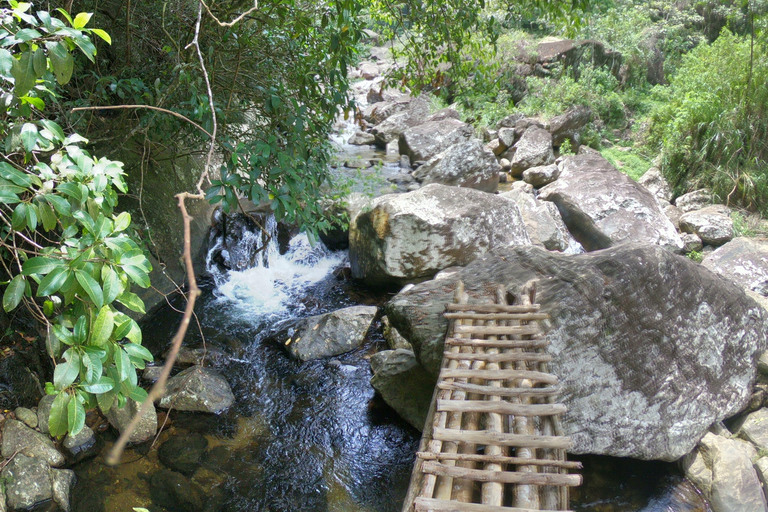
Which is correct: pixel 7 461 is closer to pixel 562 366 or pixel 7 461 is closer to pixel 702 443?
pixel 562 366

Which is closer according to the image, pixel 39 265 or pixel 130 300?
pixel 39 265

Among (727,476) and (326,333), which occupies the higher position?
(727,476)

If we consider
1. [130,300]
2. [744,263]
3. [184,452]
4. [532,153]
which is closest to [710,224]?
[744,263]

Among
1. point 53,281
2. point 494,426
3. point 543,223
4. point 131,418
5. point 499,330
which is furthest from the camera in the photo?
point 543,223

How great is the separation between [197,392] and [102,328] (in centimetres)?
285

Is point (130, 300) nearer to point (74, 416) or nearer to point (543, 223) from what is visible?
point (74, 416)

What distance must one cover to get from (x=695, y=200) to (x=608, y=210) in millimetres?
2199

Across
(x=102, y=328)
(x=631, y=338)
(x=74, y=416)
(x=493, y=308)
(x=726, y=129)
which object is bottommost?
(x=631, y=338)

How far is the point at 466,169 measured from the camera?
8453 mm

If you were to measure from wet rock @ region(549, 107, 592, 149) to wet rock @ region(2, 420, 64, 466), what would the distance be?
10.4m

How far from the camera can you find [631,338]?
361 centimetres

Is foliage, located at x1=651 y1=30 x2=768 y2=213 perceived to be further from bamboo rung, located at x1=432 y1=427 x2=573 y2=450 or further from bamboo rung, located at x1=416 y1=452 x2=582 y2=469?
bamboo rung, located at x1=416 y1=452 x2=582 y2=469

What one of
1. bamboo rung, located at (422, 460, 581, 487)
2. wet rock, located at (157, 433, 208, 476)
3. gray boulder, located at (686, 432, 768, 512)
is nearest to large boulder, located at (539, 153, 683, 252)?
gray boulder, located at (686, 432, 768, 512)

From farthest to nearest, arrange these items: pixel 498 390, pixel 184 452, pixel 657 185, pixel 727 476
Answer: pixel 657 185 → pixel 184 452 → pixel 727 476 → pixel 498 390
